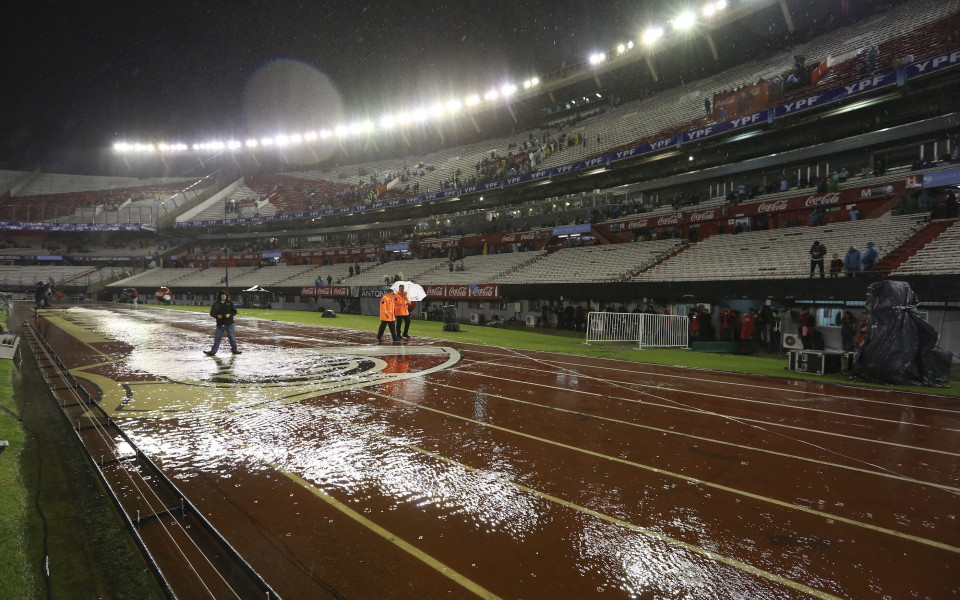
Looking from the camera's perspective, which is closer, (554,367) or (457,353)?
(554,367)

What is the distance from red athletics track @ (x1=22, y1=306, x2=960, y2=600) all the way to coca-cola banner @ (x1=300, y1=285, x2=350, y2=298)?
2618cm

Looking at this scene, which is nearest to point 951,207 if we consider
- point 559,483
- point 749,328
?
point 749,328

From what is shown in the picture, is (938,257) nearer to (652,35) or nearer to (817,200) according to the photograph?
(817,200)

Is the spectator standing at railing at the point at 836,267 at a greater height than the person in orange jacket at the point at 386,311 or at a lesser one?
greater

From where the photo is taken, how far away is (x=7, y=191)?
57.9 meters

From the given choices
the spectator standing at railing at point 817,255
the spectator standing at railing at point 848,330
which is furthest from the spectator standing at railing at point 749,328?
the spectator standing at railing at point 848,330

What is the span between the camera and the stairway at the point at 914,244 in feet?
46.3

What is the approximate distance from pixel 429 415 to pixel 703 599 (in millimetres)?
4407

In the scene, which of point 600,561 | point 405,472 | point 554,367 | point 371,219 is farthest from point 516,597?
point 371,219

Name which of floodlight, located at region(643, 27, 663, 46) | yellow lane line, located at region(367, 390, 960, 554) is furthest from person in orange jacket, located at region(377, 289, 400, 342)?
floodlight, located at region(643, 27, 663, 46)

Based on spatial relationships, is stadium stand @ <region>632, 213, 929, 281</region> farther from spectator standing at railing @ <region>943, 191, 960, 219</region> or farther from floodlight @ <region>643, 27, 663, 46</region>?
floodlight @ <region>643, 27, 663, 46</region>

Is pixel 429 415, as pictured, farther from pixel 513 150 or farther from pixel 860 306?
pixel 513 150

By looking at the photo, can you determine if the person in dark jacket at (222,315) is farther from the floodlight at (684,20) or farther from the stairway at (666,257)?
the floodlight at (684,20)

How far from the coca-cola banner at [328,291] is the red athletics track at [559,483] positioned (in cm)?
2618
